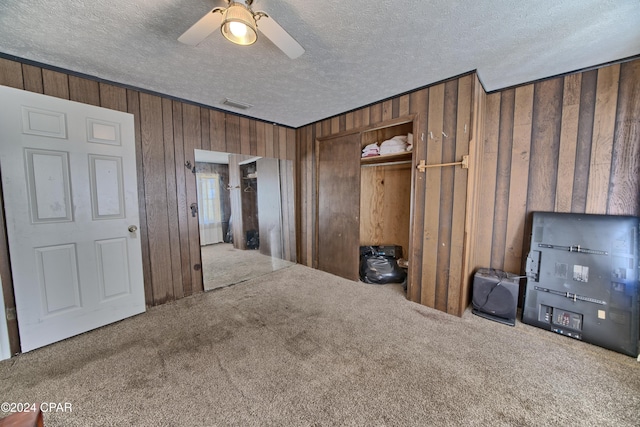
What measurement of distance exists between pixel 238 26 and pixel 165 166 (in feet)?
6.58

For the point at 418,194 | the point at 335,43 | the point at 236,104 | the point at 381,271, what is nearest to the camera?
the point at 335,43

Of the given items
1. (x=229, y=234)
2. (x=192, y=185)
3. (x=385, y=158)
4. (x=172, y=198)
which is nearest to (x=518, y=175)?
(x=385, y=158)

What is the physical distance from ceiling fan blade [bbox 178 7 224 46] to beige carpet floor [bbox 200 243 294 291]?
233 cm

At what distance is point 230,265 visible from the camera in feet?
11.2

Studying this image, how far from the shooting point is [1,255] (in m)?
1.80

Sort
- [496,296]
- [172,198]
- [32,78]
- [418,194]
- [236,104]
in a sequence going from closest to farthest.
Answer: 1. [32,78]
2. [496,296]
3. [418,194]
4. [172,198]
5. [236,104]

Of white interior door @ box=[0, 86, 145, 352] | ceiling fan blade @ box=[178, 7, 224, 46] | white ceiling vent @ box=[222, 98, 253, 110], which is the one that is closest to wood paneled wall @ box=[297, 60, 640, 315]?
white ceiling vent @ box=[222, 98, 253, 110]

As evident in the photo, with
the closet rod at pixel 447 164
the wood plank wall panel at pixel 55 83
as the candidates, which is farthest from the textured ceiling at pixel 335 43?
the closet rod at pixel 447 164

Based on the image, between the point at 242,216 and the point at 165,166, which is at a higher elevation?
the point at 165,166

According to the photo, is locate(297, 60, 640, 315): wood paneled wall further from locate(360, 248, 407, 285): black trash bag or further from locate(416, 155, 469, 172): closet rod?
locate(360, 248, 407, 285): black trash bag

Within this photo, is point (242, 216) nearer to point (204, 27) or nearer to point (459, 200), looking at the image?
point (204, 27)

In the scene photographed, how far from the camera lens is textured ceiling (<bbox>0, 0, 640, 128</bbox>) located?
4.63 ft

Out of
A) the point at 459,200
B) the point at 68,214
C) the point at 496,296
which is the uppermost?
the point at 459,200

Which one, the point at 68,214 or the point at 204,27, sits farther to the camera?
the point at 68,214
